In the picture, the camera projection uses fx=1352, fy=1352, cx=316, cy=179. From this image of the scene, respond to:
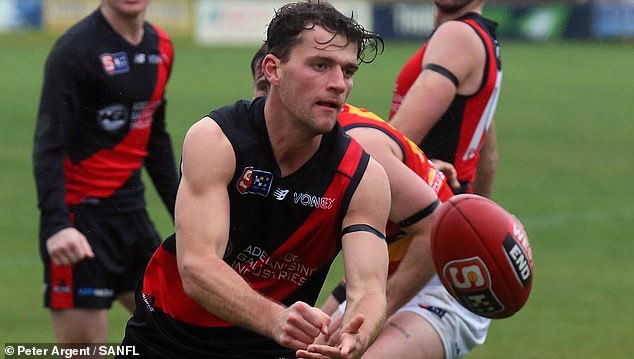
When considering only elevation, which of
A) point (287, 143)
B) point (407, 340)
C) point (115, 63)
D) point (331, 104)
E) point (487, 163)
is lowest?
point (407, 340)

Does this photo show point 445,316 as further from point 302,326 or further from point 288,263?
point 302,326

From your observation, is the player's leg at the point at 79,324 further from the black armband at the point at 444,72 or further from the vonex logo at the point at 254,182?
the vonex logo at the point at 254,182

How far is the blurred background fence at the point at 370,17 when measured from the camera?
41.1m

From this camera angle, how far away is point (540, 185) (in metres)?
16.5

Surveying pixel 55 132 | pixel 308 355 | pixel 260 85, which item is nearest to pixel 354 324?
pixel 308 355

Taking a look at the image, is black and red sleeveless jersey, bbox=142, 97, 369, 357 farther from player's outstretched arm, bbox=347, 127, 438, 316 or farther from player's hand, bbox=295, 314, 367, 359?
player's hand, bbox=295, 314, 367, 359

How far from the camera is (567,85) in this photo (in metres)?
30.6

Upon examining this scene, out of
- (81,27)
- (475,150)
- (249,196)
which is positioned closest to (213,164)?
(249,196)

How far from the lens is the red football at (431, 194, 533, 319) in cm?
515

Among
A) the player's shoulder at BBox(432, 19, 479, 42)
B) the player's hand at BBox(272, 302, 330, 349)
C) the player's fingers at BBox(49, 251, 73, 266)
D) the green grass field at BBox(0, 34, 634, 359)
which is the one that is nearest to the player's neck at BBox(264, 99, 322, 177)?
the player's hand at BBox(272, 302, 330, 349)

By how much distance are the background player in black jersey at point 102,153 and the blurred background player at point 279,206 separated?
1.81m

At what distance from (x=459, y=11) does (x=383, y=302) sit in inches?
92.6

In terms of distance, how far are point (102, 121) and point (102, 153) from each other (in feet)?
0.63

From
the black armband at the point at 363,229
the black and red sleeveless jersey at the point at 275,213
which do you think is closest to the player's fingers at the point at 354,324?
the black armband at the point at 363,229
